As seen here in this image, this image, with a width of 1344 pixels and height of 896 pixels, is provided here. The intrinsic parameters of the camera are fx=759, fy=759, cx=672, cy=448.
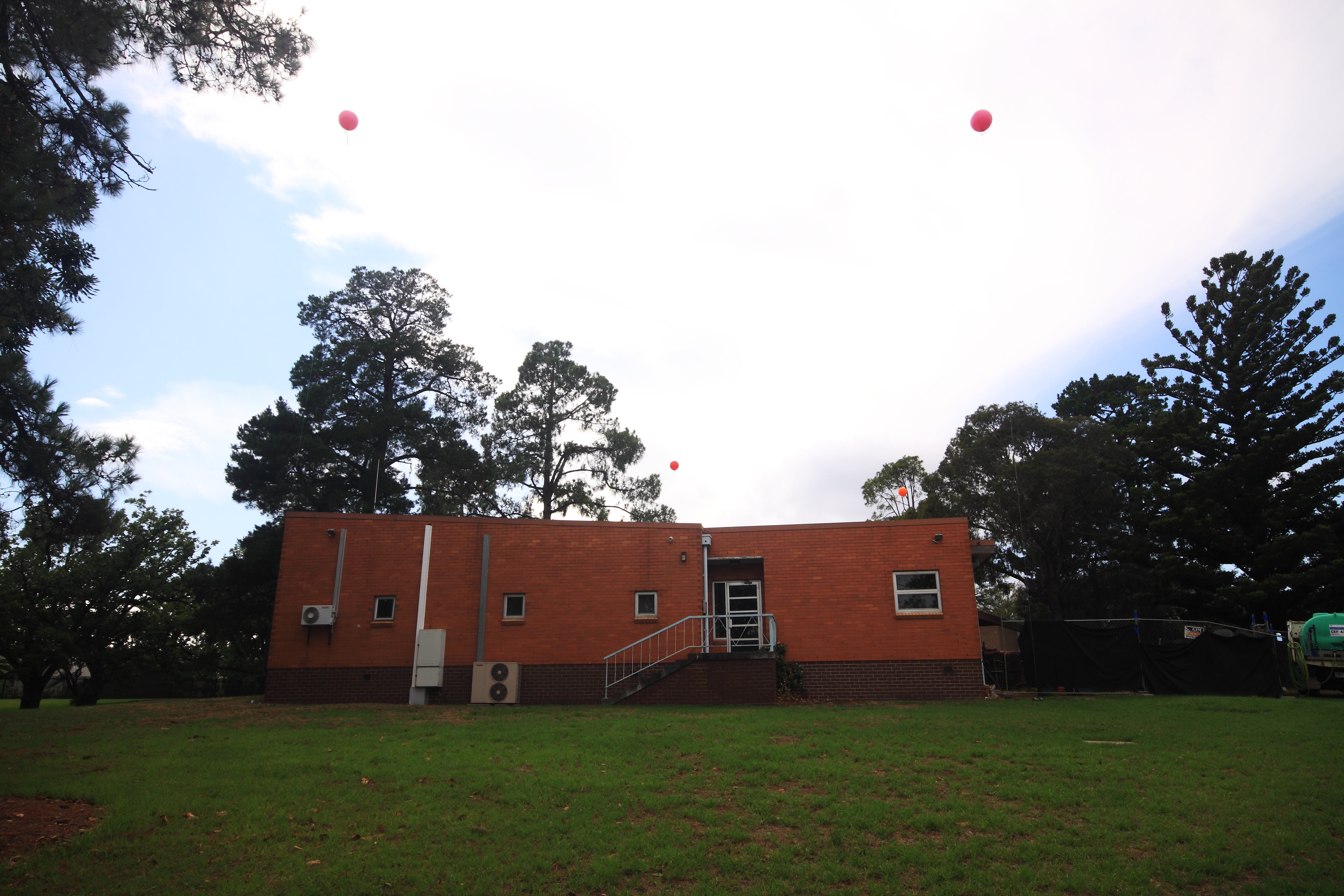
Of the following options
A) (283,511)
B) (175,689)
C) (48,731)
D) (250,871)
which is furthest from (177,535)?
(250,871)

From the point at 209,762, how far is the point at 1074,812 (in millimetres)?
9080

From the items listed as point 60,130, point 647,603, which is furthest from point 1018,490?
point 60,130

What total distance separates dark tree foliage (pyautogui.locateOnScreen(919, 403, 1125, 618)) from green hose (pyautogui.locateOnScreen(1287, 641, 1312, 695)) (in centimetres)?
1488

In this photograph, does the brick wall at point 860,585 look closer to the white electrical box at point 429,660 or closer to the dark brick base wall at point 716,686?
the dark brick base wall at point 716,686

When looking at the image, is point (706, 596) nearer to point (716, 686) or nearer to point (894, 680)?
point (716, 686)

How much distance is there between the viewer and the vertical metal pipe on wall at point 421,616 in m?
16.9

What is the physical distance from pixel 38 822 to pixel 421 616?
1111 centimetres

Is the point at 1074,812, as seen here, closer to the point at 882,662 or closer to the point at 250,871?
the point at 250,871

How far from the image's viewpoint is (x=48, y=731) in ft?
37.1

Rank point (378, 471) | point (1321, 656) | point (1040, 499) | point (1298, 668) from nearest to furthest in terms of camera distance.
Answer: point (1321, 656) → point (1298, 668) → point (378, 471) → point (1040, 499)

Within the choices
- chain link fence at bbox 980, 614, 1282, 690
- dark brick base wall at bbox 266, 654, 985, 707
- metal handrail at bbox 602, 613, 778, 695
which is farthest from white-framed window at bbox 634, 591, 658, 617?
chain link fence at bbox 980, 614, 1282, 690

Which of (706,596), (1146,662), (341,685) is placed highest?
(706,596)

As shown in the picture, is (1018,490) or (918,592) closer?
(918,592)

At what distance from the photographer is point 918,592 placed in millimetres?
17766
